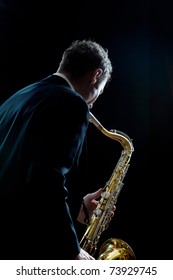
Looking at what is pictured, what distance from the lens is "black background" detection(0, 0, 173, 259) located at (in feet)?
8.79

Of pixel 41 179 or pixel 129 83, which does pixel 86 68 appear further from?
pixel 129 83

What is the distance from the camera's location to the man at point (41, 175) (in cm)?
112

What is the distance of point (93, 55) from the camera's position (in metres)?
1.63

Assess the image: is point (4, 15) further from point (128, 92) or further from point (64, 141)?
point (64, 141)

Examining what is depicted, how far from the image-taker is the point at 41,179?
3.63 ft

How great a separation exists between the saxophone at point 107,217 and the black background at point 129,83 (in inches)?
9.3

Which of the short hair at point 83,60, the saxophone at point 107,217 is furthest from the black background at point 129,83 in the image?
the short hair at point 83,60

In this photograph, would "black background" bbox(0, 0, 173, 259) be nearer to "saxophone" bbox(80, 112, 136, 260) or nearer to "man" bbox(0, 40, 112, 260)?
"saxophone" bbox(80, 112, 136, 260)

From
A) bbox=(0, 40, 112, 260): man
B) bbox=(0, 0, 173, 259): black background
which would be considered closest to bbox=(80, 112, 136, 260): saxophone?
bbox=(0, 0, 173, 259): black background

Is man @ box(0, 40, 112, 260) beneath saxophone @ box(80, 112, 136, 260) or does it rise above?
above

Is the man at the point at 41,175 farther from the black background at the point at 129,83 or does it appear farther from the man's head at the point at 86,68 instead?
the black background at the point at 129,83

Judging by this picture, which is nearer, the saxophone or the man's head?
the man's head

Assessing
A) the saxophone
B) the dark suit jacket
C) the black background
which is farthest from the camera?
the black background

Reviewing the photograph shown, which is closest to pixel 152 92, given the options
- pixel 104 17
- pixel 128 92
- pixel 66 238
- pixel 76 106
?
pixel 128 92
